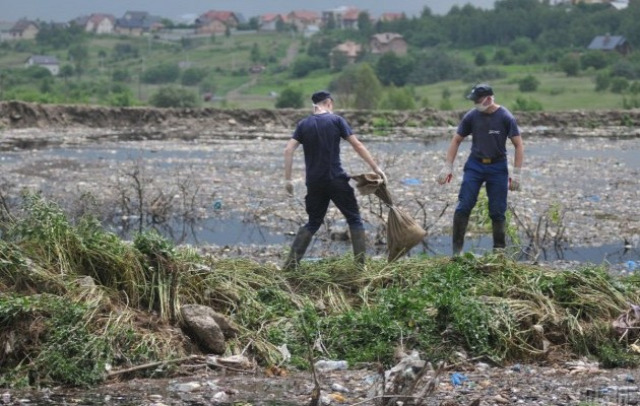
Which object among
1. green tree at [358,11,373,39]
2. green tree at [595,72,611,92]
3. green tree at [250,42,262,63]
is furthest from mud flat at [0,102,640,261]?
green tree at [358,11,373,39]

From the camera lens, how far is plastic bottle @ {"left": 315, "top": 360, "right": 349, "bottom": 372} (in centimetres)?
895

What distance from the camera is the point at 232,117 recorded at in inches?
1730

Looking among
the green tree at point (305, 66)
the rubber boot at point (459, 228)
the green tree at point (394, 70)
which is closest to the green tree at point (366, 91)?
the green tree at point (394, 70)

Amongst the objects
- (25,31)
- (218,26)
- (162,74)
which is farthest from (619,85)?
(25,31)

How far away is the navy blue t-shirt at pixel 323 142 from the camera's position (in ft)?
37.2

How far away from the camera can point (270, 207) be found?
1847cm

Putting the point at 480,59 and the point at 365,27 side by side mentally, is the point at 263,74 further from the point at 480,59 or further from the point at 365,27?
the point at 365,27

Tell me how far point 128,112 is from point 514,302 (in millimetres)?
35238

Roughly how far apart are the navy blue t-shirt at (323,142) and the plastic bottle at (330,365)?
2685 mm

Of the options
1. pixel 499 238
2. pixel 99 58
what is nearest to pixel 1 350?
pixel 499 238

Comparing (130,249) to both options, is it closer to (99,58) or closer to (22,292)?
(22,292)

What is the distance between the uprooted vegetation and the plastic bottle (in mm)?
109

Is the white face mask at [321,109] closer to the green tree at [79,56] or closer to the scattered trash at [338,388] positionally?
the scattered trash at [338,388]

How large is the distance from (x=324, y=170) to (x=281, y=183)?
10595mm
